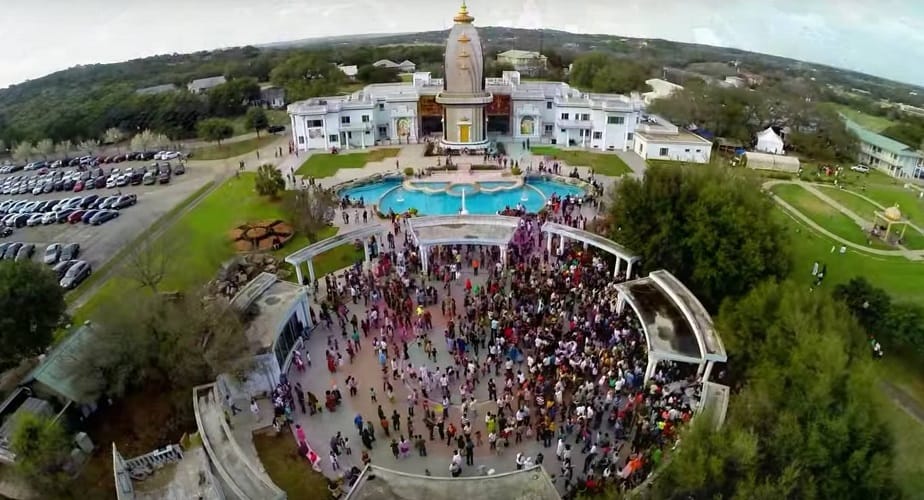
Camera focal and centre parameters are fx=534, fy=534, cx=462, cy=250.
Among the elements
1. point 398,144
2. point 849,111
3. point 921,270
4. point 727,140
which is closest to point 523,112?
point 398,144

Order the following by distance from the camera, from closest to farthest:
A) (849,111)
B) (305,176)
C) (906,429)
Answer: (906,429)
(305,176)
(849,111)

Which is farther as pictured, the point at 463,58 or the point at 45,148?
the point at 45,148

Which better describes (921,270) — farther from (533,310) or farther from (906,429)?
(533,310)

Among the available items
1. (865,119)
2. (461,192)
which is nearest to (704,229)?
(461,192)

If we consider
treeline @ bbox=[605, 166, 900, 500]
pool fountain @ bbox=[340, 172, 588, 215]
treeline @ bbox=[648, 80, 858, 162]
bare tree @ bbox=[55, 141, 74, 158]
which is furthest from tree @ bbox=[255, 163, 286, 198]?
treeline @ bbox=[648, 80, 858, 162]

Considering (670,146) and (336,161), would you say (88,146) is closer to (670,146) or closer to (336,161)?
(336,161)

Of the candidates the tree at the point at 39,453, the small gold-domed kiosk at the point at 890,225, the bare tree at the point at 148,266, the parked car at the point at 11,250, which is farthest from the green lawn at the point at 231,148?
the small gold-domed kiosk at the point at 890,225

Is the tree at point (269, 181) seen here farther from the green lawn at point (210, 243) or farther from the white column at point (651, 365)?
the white column at point (651, 365)
